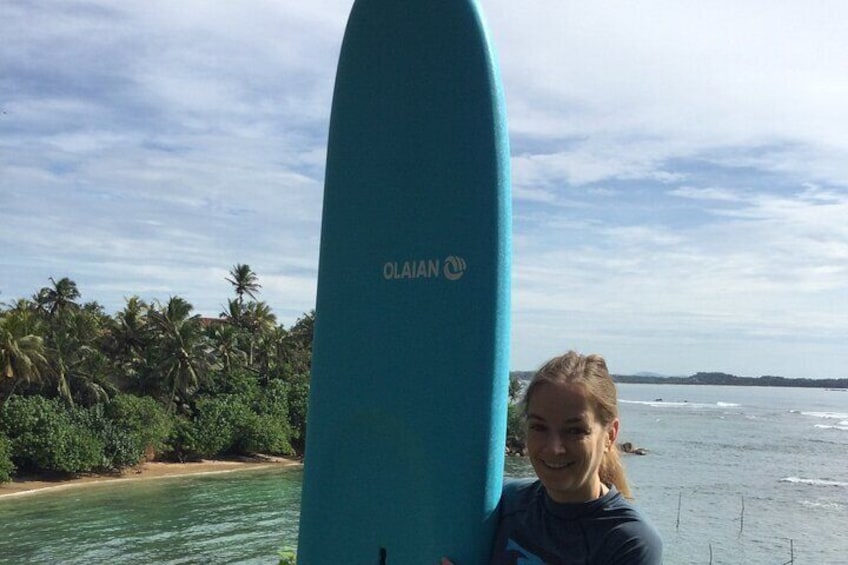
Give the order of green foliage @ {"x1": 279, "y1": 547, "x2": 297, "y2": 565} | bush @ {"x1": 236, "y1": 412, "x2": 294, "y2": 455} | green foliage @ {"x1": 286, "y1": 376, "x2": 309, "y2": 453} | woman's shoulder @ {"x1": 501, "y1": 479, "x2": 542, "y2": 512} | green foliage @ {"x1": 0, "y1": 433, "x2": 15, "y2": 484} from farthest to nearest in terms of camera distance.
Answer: green foliage @ {"x1": 286, "y1": 376, "x2": 309, "y2": 453}
bush @ {"x1": 236, "y1": 412, "x2": 294, "y2": 455}
green foliage @ {"x1": 0, "y1": 433, "x2": 15, "y2": 484}
green foliage @ {"x1": 279, "y1": 547, "x2": 297, "y2": 565}
woman's shoulder @ {"x1": 501, "y1": 479, "x2": 542, "y2": 512}

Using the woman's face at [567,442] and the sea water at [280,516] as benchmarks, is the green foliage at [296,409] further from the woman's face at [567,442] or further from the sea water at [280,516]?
the woman's face at [567,442]

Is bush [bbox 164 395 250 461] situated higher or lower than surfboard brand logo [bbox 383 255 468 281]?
lower

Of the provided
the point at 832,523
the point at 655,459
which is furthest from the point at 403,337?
the point at 655,459

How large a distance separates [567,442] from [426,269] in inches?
21.3

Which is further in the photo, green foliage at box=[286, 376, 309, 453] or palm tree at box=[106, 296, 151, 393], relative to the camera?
green foliage at box=[286, 376, 309, 453]

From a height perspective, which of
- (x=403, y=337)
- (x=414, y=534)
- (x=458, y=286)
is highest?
(x=458, y=286)

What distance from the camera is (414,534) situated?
67.2 inches

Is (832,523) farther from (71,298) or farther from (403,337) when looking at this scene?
(71,298)

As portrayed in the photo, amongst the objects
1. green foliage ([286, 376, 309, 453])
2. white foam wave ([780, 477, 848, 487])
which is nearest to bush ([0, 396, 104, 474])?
green foliage ([286, 376, 309, 453])

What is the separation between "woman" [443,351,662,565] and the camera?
131cm

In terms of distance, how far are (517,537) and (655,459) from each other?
39750 millimetres

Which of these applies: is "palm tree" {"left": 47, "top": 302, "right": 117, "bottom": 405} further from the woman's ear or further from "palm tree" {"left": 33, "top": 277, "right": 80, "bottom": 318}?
the woman's ear

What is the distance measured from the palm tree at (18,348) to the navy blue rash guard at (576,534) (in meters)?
21.3

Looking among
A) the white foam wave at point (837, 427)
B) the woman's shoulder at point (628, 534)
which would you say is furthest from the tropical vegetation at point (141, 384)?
the white foam wave at point (837, 427)
